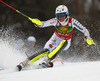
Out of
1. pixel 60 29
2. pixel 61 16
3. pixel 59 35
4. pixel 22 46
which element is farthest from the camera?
pixel 22 46

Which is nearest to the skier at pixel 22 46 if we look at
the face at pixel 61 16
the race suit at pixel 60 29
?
the race suit at pixel 60 29

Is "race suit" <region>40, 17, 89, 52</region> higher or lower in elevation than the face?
lower

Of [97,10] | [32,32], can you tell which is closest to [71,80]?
[32,32]

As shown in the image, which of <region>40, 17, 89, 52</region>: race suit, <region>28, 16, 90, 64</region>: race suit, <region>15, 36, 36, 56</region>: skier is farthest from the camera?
<region>15, 36, 36, 56</region>: skier

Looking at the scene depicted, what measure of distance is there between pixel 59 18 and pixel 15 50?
7.12 ft

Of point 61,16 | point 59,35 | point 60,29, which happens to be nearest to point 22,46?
point 59,35

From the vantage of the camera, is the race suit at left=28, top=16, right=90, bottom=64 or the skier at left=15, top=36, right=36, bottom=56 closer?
the race suit at left=28, top=16, right=90, bottom=64

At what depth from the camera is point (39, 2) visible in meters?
19.6

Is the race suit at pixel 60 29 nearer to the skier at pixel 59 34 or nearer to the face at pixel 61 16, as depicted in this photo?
the skier at pixel 59 34

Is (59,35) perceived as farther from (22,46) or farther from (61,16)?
(22,46)

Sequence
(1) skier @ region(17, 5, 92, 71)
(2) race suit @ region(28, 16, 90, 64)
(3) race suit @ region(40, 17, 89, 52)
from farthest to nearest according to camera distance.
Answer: (3) race suit @ region(40, 17, 89, 52) < (2) race suit @ region(28, 16, 90, 64) < (1) skier @ region(17, 5, 92, 71)

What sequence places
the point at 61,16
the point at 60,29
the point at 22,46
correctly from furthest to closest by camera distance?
the point at 22,46, the point at 60,29, the point at 61,16

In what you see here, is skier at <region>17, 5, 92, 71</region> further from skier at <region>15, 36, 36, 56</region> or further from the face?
skier at <region>15, 36, 36, 56</region>

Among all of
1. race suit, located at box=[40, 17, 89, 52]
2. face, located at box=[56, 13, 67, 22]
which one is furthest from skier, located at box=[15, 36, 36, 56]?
face, located at box=[56, 13, 67, 22]
